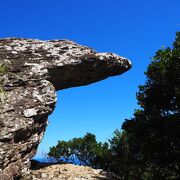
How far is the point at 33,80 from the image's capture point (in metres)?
28.1

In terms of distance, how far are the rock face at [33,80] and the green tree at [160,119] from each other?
152 inches

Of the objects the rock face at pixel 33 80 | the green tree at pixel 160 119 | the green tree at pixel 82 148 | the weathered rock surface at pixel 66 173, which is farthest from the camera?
the green tree at pixel 82 148

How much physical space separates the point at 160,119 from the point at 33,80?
13.7m

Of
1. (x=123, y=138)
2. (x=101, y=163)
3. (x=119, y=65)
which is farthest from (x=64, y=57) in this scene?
(x=101, y=163)

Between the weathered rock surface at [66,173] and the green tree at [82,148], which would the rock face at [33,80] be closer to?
the weathered rock surface at [66,173]

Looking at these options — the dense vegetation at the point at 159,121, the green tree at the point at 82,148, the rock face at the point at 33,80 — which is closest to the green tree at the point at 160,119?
the dense vegetation at the point at 159,121

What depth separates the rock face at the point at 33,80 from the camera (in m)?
24.5

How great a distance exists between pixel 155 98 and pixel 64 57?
446 inches

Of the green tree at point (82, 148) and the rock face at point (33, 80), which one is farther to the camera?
the green tree at point (82, 148)

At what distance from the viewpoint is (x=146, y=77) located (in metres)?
37.4

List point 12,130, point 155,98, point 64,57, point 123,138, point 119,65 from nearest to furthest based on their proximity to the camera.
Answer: point 12,130 → point 64,57 → point 119,65 → point 155,98 → point 123,138

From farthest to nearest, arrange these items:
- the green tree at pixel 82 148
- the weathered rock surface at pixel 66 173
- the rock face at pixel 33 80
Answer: the green tree at pixel 82 148 < the weathered rock surface at pixel 66 173 < the rock face at pixel 33 80

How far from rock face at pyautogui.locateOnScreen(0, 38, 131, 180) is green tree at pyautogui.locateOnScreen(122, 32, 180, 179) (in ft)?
12.7

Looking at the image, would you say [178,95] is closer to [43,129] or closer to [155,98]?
[155,98]
